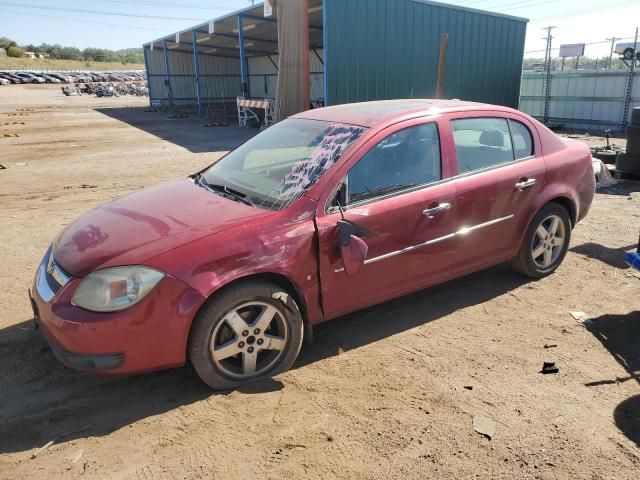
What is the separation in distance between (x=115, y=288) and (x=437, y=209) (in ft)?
7.33

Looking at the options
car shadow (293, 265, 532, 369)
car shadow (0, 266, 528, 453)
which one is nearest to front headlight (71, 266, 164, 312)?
car shadow (0, 266, 528, 453)

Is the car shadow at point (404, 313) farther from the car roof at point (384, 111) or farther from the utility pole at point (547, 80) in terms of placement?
the utility pole at point (547, 80)

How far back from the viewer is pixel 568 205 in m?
4.58

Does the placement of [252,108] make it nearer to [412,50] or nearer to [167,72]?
[412,50]

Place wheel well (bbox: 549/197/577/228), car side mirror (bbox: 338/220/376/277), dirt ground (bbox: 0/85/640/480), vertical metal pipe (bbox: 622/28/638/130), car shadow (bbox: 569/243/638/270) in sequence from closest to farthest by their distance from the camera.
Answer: dirt ground (bbox: 0/85/640/480) → car side mirror (bbox: 338/220/376/277) → wheel well (bbox: 549/197/577/228) → car shadow (bbox: 569/243/638/270) → vertical metal pipe (bbox: 622/28/638/130)

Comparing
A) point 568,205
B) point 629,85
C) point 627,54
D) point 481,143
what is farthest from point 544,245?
point 627,54

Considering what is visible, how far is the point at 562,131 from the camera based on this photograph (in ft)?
57.2

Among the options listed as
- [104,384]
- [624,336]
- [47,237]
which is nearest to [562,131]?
[624,336]

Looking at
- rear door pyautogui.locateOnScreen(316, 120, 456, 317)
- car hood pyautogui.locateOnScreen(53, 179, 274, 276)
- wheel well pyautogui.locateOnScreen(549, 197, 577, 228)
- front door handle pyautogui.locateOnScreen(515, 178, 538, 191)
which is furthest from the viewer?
wheel well pyautogui.locateOnScreen(549, 197, 577, 228)

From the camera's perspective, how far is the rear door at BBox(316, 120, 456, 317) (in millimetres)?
3258

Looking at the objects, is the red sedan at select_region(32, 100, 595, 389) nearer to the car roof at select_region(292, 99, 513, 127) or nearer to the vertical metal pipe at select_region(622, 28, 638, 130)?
the car roof at select_region(292, 99, 513, 127)

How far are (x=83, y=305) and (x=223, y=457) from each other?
1.12m

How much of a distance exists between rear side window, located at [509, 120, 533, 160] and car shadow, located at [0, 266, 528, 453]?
1.49m

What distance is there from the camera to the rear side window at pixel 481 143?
3.88 metres
